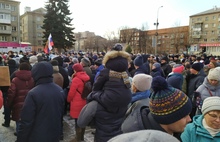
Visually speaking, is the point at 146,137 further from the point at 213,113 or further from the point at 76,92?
the point at 76,92

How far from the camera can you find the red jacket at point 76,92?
5.36m

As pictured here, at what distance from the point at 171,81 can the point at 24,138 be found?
3792 millimetres

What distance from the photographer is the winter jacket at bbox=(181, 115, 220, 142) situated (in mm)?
2600

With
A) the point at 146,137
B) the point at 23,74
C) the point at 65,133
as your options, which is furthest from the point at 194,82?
the point at 146,137

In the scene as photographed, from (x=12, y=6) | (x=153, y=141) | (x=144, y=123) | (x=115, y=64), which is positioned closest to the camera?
(x=153, y=141)

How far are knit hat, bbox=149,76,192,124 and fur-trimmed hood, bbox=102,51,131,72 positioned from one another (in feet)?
4.16

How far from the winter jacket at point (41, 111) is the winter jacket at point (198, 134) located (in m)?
2.06

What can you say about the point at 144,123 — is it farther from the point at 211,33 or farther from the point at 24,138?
the point at 211,33

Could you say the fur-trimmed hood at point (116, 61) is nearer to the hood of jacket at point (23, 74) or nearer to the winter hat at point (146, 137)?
the winter hat at point (146, 137)

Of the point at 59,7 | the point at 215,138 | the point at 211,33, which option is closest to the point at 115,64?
the point at 215,138

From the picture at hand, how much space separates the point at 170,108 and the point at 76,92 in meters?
3.81

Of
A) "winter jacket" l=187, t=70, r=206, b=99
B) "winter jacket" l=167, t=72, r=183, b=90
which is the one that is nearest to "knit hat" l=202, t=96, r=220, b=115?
"winter jacket" l=167, t=72, r=183, b=90

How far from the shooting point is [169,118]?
1869 millimetres

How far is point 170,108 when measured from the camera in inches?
73.7
